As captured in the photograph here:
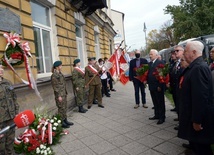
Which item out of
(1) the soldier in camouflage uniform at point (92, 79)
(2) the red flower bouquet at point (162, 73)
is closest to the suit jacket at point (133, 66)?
(1) the soldier in camouflage uniform at point (92, 79)

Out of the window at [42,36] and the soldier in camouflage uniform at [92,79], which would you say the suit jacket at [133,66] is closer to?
the soldier in camouflage uniform at [92,79]

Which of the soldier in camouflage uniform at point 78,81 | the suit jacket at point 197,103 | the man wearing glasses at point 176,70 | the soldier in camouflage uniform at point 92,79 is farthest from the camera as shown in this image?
the soldier in camouflage uniform at point 92,79

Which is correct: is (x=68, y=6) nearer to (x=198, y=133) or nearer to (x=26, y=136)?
(x=26, y=136)

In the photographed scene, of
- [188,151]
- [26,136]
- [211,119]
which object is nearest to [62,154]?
[26,136]

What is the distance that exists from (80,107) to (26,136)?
3.31 meters

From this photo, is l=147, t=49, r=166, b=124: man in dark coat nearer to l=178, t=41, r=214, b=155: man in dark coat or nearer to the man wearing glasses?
the man wearing glasses

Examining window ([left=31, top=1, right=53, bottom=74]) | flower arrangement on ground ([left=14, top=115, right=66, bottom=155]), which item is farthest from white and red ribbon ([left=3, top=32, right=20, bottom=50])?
window ([left=31, top=1, right=53, bottom=74])

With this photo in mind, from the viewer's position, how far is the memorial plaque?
4668mm

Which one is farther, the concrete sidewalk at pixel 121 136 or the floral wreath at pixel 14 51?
the floral wreath at pixel 14 51

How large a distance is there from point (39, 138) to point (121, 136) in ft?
5.76

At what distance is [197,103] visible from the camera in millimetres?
2717

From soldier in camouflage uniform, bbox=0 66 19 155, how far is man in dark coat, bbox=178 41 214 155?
9.10 ft

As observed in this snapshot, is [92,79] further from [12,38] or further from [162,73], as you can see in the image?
[12,38]

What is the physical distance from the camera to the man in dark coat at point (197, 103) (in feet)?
8.89
